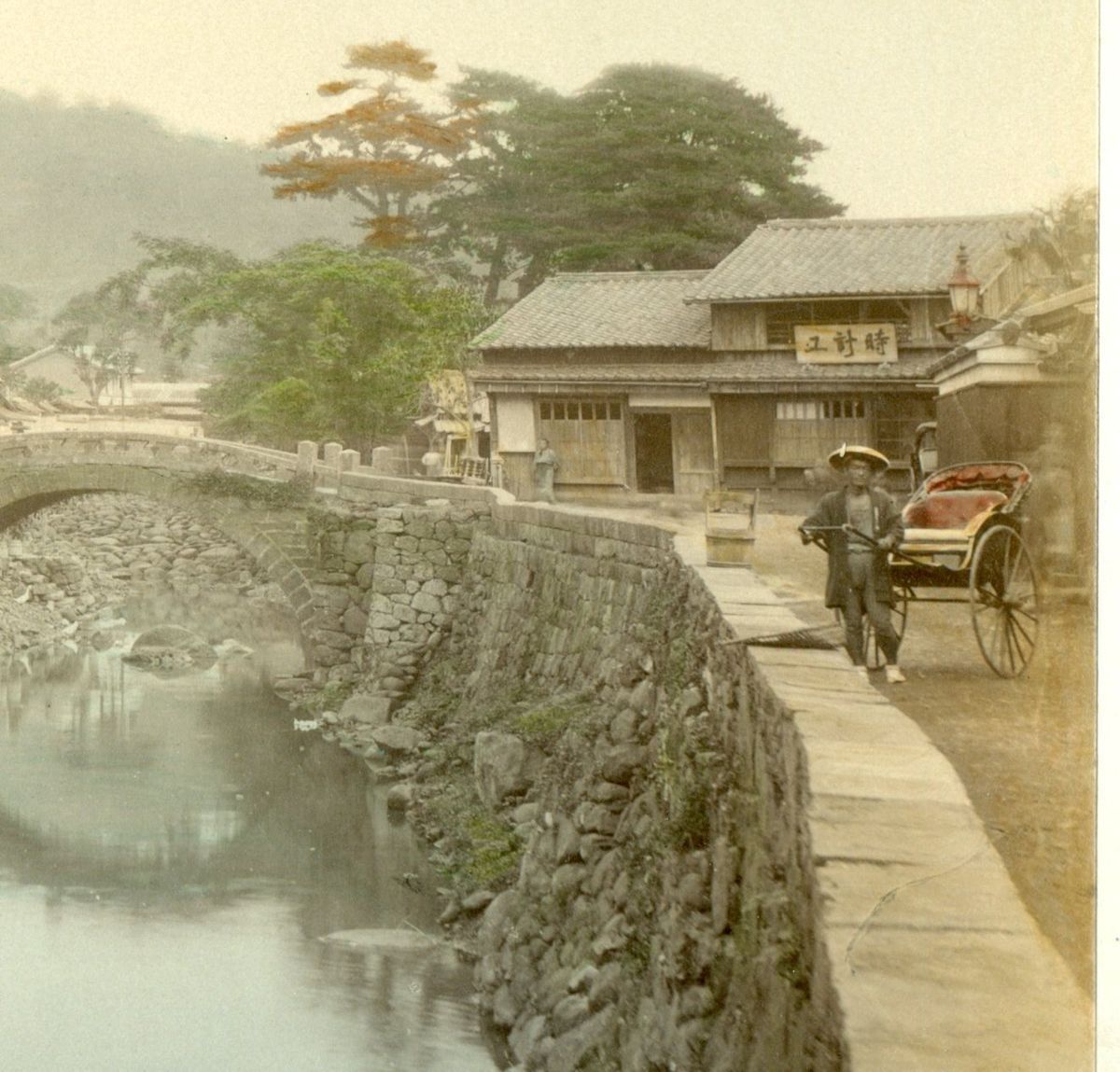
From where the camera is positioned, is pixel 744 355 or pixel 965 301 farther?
pixel 744 355

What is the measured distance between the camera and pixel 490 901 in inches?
329

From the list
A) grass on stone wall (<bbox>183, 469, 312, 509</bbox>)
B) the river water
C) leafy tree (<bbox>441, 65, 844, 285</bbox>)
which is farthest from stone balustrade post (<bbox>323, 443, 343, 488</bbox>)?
leafy tree (<bbox>441, 65, 844, 285</bbox>)

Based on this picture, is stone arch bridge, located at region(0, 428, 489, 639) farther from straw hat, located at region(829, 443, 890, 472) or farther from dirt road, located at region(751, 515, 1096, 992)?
dirt road, located at region(751, 515, 1096, 992)

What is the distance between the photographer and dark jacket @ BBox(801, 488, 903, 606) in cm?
530

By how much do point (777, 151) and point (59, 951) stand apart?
6746mm

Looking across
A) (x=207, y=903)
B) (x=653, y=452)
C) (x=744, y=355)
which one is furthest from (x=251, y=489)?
(x=744, y=355)

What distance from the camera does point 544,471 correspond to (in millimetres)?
9719

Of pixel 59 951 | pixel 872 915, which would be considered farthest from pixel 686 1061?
pixel 59 951

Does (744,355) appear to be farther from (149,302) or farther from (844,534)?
(149,302)

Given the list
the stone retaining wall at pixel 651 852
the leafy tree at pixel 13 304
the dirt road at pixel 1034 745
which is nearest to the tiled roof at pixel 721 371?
the stone retaining wall at pixel 651 852

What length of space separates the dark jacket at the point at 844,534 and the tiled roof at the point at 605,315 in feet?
11.8

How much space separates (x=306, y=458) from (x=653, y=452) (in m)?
6.44

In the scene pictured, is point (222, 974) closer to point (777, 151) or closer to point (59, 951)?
point (59, 951)

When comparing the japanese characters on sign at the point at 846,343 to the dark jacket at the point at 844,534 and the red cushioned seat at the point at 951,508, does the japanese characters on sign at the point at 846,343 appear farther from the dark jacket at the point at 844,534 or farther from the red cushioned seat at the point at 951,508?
the dark jacket at the point at 844,534
